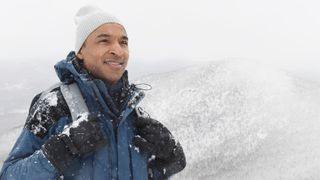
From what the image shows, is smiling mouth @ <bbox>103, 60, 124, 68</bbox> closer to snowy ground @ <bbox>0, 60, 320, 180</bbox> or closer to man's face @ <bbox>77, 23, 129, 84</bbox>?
man's face @ <bbox>77, 23, 129, 84</bbox>

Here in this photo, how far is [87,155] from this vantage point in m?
3.88

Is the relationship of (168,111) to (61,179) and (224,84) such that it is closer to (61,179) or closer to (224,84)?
(224,84)

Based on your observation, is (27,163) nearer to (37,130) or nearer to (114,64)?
(37,130)

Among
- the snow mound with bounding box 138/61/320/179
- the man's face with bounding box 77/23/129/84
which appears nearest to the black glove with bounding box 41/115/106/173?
the man's face with bounding box 77/23/129/84

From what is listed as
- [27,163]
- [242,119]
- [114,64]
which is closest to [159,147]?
[114,64]

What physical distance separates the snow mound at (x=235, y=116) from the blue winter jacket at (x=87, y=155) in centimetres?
3668

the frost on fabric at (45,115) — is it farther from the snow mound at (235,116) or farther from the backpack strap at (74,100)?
the snow mound at (235,116)

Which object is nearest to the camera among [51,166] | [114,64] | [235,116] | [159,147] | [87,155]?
[51,166]

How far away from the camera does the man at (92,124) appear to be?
149 inches

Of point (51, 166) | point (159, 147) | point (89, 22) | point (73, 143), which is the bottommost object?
point (159, 147)

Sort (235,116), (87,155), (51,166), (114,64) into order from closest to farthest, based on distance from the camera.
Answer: (51,166)
(87,155)
(114,64)
(235,116)

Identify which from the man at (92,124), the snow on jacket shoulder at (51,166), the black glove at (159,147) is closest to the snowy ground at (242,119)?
the black glove at (159,147)

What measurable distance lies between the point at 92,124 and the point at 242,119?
56911 mm

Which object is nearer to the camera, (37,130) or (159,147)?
(37,130)
